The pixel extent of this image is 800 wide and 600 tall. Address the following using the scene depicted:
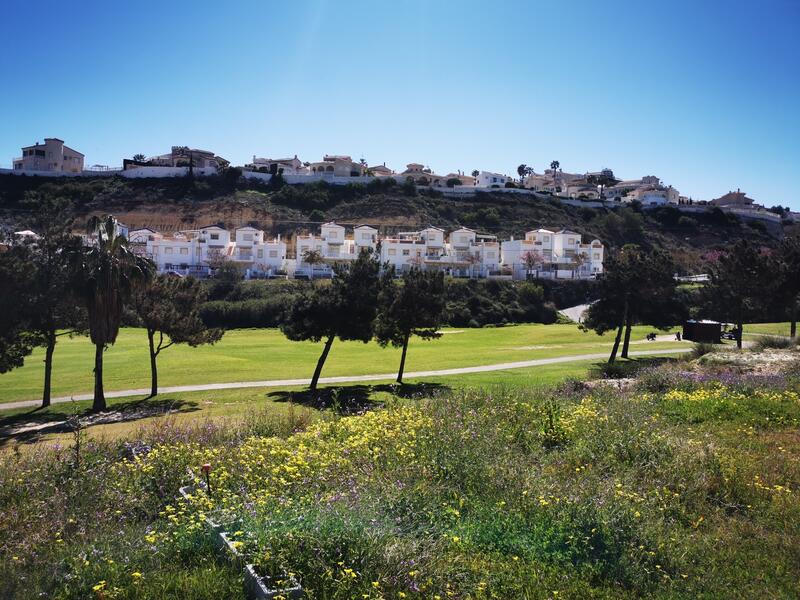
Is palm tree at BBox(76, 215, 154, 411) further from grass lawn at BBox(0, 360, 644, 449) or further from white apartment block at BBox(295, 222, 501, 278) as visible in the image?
white apartment block at BBox(295, 222, 501, 278)

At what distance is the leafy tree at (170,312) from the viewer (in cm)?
3194

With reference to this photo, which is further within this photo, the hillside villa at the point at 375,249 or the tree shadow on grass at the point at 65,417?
the hillside villa at the point at 375,249

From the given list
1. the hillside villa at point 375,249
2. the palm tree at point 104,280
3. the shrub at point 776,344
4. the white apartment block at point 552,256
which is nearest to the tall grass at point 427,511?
the palm tree at point 104,280

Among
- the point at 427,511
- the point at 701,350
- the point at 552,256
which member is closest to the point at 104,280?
the point at 427,511

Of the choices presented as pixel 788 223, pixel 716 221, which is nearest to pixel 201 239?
pixel 716 221

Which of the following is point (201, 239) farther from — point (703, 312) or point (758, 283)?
point (758, 283)

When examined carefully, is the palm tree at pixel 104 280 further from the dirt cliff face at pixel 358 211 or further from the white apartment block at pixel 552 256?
the dirt cliff face at pixel 358 211

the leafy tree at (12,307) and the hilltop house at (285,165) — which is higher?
the hilltop house at (285,165)

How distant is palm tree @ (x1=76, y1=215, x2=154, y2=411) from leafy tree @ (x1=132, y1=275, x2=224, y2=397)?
2448mm

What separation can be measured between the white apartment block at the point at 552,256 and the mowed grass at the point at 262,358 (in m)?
40.6

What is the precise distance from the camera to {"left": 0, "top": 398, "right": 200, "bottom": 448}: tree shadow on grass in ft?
69.9

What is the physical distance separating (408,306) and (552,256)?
71.6 m

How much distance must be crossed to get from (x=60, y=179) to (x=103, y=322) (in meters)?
114

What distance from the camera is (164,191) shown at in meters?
121
